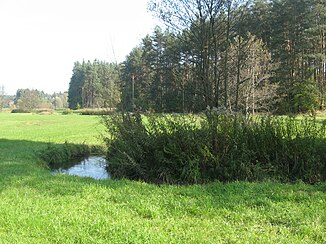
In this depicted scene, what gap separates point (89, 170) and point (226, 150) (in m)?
5.32

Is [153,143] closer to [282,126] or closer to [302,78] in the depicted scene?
[282,126]

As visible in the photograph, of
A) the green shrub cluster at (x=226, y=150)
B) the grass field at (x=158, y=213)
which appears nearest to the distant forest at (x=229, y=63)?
the green shrub cluster at (x=226, y=150)

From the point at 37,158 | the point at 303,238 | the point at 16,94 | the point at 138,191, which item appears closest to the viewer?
the point at 303,238

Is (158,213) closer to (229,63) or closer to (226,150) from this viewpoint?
(226,150)

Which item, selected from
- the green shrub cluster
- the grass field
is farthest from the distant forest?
the grass field

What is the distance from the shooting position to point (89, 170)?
424 inches

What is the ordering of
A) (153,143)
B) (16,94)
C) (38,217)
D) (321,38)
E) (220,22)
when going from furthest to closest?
(16,94) < (321,38) < (220,22) < (153,143) < (38,217)

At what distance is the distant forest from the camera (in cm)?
1209

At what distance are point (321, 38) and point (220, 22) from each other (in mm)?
27529

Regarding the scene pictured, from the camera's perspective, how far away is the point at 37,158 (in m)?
10.9

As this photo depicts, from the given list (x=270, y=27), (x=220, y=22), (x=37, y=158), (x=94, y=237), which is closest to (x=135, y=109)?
(x=37, y=158)

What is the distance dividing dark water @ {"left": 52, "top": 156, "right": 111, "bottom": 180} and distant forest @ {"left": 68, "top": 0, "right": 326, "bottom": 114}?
2.19 m

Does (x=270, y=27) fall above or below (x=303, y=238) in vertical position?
above

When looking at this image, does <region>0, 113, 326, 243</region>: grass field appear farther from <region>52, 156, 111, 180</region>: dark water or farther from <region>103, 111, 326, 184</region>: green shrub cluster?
<region>52, 156, 111, 180</region>: dark water
